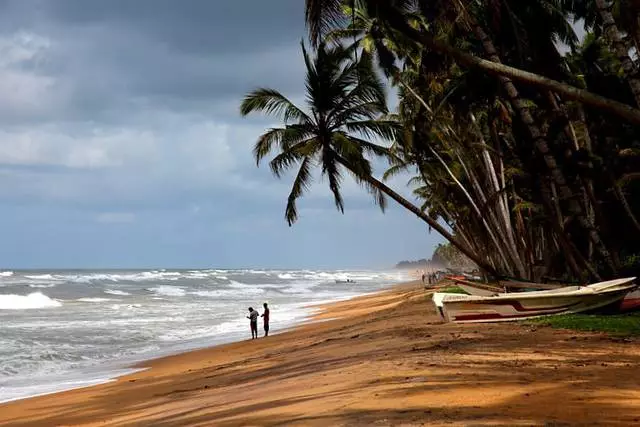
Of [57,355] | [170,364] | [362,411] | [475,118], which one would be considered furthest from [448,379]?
[475,118]

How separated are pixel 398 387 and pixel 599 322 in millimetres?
6541

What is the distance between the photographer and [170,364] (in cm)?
1560

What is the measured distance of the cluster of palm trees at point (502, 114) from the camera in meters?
10.9

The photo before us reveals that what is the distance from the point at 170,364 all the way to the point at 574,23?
1560cm

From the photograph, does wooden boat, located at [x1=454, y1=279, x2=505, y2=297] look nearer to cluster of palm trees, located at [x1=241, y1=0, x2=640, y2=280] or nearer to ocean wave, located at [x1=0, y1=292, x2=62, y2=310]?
cluster of palm trees, located at [x1=241, y1=0, x2=640, y2=280]

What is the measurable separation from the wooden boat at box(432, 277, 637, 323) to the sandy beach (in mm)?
390

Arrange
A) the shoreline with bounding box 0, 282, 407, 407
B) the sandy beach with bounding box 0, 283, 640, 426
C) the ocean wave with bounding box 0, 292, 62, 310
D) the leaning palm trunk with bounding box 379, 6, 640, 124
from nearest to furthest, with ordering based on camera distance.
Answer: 1. the sandy beach with bounding box 0, 283, 640, 426
2. the leaning palm trunk with bounding box 379, 6, 640, 124
3. the shoreline with bounding box 0, 282, 407, 407
4. the ocean wave with bounding box 0, 292, 62, 310

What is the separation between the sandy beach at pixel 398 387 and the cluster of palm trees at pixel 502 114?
2.98 meters

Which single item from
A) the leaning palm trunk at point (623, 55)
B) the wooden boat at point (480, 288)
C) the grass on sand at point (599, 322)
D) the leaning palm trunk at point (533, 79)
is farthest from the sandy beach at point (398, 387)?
the wooden boat at point (480, 288)

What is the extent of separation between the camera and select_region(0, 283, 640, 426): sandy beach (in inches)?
219

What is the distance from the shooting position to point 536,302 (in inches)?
512

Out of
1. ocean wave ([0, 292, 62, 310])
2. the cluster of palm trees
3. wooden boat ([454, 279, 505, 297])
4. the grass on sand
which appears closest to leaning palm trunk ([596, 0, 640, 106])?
the cluster of palm trees

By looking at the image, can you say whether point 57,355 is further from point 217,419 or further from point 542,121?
point 542,121

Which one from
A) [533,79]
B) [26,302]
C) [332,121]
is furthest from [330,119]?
[26,302]
